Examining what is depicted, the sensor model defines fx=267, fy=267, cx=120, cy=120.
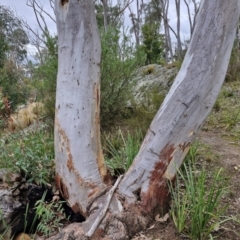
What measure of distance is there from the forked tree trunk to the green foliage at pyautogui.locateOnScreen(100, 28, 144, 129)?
1.84 meters

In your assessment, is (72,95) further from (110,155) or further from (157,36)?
(157,36)

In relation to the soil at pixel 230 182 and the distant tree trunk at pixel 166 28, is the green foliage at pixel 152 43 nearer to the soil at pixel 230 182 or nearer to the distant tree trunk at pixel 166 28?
the distant tree trunk at pixel 166 28

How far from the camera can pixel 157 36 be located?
14922 mm

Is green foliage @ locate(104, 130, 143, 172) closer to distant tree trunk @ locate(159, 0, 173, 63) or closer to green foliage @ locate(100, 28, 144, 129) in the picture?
green foliage @ locate(100, 28, 144, 129)

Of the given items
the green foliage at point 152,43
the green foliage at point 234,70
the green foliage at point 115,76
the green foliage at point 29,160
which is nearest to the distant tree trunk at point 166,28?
the green foliage at point 152,43

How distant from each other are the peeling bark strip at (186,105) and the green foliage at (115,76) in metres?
2.21

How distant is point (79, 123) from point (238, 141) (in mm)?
2640

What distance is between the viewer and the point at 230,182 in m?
2.66

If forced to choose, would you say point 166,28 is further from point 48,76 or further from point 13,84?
point 48,76

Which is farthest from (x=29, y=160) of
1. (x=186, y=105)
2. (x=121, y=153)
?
(x=186, y=105)

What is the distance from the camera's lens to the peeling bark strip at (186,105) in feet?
6.13

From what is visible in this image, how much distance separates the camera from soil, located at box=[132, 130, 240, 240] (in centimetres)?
193

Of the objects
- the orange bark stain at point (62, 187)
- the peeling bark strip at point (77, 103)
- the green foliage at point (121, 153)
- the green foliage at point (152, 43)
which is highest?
the green foliage at point (152, 43)

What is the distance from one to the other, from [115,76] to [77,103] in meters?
2.10
